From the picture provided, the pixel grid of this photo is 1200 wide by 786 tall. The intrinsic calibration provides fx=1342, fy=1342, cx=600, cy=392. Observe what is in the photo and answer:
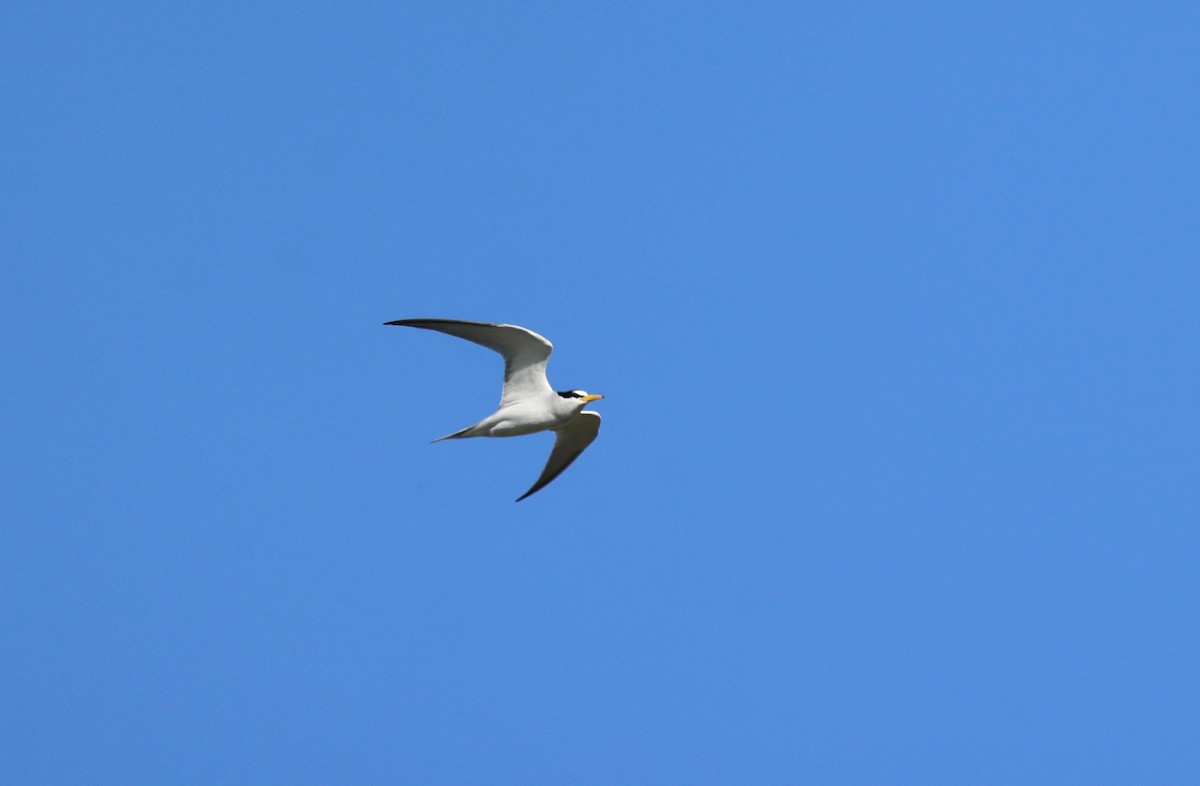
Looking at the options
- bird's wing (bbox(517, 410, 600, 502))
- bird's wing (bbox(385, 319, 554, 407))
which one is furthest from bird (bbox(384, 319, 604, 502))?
bird's wing (bbox(517, 410, 600, 502))

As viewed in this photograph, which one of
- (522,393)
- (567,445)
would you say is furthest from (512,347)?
(567,445)

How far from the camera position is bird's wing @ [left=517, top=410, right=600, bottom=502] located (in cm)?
2389

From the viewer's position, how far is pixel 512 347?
2127 cm

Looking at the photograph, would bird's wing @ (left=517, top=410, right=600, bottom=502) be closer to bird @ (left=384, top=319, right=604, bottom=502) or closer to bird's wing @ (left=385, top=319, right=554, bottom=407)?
bird @ (left=384, top=319, right=604, bottom=502)

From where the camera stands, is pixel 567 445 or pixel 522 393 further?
pixel 567 445

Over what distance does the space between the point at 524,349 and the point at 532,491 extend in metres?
4.16

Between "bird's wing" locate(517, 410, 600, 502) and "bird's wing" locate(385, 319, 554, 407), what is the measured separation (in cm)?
206

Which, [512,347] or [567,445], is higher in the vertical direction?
[512,347]

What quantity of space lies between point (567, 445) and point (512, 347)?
12.2ft

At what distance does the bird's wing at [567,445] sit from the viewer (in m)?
23.9

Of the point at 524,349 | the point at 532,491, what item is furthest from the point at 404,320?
Answer: the point at 532,491

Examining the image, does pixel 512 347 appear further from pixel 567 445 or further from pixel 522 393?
pixel 567 445

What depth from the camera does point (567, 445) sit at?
80.3 ft

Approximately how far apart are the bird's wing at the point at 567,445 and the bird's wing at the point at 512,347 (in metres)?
2.06
